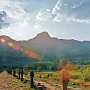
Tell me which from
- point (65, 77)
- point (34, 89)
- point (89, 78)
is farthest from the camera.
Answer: point (89, 78)

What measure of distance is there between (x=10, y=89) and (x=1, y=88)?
0.80 metres

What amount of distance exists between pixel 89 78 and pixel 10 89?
40.7m

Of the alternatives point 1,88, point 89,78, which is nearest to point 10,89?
point 1,88

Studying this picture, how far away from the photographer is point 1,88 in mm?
31516

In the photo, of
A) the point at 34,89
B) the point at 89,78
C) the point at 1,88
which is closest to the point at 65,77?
the point at 34,89

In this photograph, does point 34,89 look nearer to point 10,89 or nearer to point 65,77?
point 10,89

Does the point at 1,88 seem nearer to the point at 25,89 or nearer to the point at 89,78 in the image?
the point at 25,89

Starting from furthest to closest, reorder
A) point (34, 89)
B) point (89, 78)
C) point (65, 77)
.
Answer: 1. point (89, 78)
2. point (34, 89)
3. point (65, 77)

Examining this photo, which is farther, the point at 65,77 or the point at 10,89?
→ the point at 10,89

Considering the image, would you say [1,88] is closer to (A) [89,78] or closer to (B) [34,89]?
(B) [34,89]

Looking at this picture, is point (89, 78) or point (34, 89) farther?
point (89, 78)

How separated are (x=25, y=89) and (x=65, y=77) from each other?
30.2 ft

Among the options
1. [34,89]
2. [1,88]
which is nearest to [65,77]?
[34,89]

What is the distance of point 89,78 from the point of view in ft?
231
